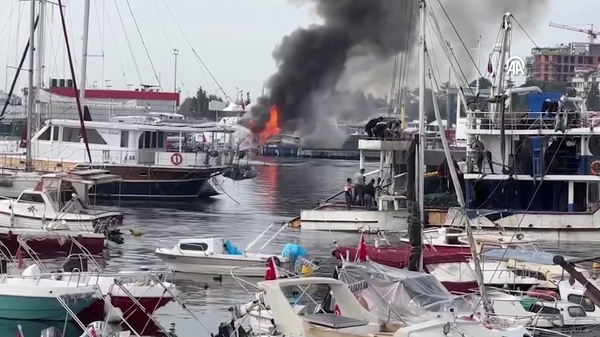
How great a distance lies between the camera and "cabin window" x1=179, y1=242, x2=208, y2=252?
29.2 meters

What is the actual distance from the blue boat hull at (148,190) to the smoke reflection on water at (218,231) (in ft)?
5.32

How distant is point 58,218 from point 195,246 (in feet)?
23.4

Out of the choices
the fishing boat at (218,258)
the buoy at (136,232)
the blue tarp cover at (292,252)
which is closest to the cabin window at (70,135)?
the buoy at (136,232)

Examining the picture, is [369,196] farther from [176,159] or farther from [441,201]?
[176,159]

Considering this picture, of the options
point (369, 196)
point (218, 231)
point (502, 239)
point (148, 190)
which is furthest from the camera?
point (148, 190)

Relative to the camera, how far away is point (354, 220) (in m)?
40.4

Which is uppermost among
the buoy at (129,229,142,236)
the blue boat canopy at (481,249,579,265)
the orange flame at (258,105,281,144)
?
the orange flame at (258,105,281,144)

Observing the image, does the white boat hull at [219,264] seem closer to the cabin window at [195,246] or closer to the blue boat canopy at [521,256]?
the cabin window at [195,246]

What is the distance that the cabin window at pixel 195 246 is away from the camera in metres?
29.2

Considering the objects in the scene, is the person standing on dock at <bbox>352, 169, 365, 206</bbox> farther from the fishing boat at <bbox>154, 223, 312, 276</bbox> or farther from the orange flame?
the orange flame

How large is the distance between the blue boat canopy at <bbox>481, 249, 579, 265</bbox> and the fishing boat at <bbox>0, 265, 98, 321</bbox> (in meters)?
11.6

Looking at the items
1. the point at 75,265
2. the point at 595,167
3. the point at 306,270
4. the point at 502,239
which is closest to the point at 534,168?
the point at 595,167

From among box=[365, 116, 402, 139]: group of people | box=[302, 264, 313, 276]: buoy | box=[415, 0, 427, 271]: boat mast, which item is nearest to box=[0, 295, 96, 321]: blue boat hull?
box=[302, 264, 313, 276]: buoy

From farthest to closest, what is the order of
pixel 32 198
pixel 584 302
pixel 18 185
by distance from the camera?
1. pixel 18 185
2. pixel 32 198
3. pixel 584 302
